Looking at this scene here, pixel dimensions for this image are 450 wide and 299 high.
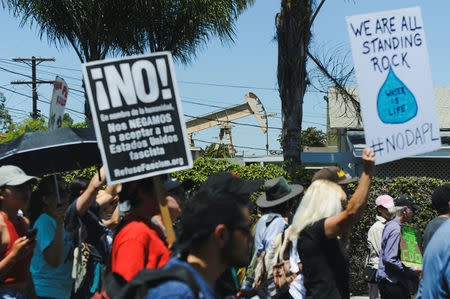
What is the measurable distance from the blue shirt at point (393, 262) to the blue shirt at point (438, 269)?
344 centimetres

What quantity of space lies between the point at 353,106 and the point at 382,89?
8.25m

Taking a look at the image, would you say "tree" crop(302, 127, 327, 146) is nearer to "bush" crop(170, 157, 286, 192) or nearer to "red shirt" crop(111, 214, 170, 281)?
"bush" crop(170, 157, 286, 192)

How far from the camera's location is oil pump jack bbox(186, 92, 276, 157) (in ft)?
135

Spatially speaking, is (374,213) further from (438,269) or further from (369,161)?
(438,269)

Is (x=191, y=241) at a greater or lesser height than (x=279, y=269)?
greater

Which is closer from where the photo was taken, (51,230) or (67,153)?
(51,230)

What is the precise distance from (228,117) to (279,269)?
37.1 meters

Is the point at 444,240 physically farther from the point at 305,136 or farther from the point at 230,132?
the point at 305,136

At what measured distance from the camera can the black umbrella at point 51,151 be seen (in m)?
4.71

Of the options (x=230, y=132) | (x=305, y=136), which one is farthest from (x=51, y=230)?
(x=305, y=136)

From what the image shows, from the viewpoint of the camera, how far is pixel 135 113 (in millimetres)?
3623

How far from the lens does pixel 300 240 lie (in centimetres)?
408

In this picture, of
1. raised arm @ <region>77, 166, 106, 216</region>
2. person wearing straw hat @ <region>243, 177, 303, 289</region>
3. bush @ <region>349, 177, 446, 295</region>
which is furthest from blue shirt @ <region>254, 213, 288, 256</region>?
bush @ <region>349, 177, 446, 295</region>

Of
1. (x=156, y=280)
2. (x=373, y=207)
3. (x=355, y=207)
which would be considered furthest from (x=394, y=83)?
(x=373, y=207)
